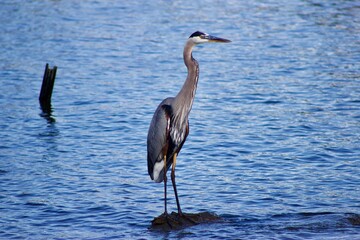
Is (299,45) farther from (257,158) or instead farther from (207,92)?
(257,158)

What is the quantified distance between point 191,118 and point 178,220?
205 inches

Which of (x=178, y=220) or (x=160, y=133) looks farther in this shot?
(x=160, y=133)

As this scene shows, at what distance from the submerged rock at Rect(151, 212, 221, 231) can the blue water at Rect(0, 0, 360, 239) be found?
14 centimetres

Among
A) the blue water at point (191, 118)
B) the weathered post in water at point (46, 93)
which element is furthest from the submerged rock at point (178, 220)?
the weathered post in water at point (46, 93)

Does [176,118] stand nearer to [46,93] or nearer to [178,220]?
[178,220]

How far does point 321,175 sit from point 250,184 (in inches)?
42.9

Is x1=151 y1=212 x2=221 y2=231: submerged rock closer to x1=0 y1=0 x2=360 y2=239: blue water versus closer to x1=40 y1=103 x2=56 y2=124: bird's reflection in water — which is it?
x1=0 y1=0 x2=360 y2=239: blue water

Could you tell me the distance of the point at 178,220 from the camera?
9.23m

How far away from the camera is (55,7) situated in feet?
74.5

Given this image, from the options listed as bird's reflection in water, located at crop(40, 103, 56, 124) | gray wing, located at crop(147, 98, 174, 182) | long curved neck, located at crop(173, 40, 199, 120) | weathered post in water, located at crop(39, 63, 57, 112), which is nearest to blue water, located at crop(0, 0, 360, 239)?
bird's reflection in water, located at crop(40, 103, 56, 124)

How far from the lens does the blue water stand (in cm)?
970

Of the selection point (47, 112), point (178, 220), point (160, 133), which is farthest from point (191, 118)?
point (178, 220)

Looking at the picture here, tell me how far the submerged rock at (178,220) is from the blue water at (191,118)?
0.14 m

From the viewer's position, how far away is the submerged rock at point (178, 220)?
9.16 m
